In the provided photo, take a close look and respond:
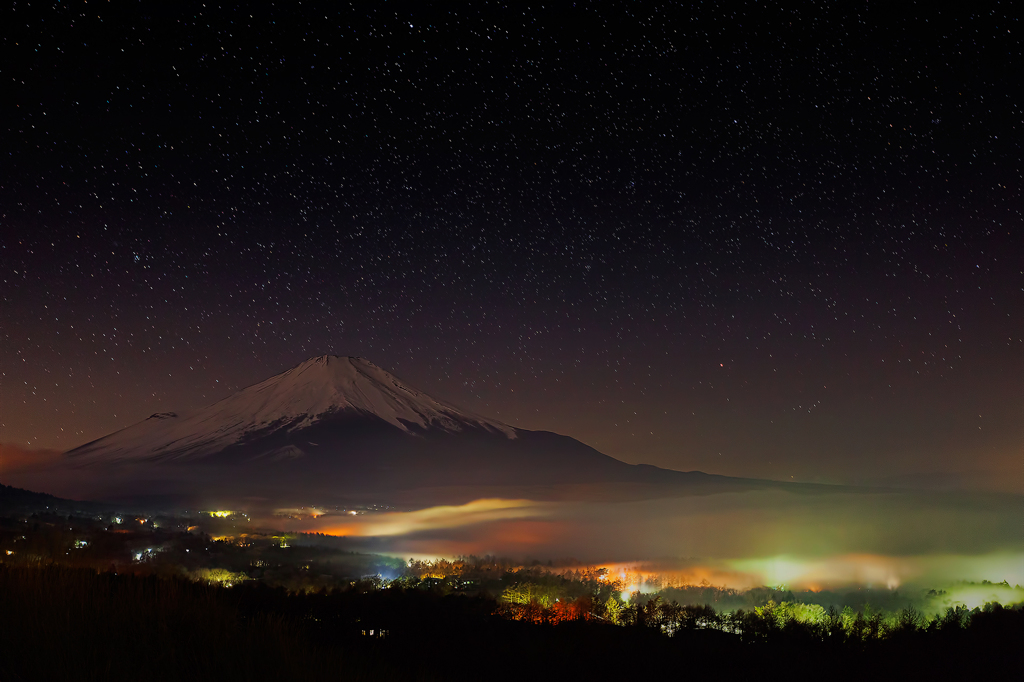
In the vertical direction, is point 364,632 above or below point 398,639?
above

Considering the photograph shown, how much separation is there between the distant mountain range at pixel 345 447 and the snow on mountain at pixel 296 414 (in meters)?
0.28

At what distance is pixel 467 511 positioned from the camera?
458 ft

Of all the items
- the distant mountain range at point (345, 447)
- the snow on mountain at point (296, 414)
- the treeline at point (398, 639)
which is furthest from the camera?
the snow on mountain at point (296, 414)

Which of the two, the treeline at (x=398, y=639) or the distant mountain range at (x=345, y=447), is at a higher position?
the distant mountain range at (x=345, y=447)

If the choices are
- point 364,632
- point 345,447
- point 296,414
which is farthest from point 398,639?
point 296,414

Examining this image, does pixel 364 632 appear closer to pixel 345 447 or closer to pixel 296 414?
pixel 345 447

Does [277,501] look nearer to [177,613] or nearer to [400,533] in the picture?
[400,533]

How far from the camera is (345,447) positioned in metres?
156

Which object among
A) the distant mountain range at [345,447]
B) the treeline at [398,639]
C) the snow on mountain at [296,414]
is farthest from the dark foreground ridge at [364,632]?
the snow on mountain at [296,414]

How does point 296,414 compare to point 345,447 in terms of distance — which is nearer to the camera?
point 345,447

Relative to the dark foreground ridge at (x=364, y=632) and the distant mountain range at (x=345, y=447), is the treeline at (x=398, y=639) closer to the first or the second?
the dark foreground ridge at (x=364, y=632)

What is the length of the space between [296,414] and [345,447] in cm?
1832

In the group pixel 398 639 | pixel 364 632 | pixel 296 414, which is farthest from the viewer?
pixel 296 414

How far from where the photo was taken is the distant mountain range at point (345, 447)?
14000cm
